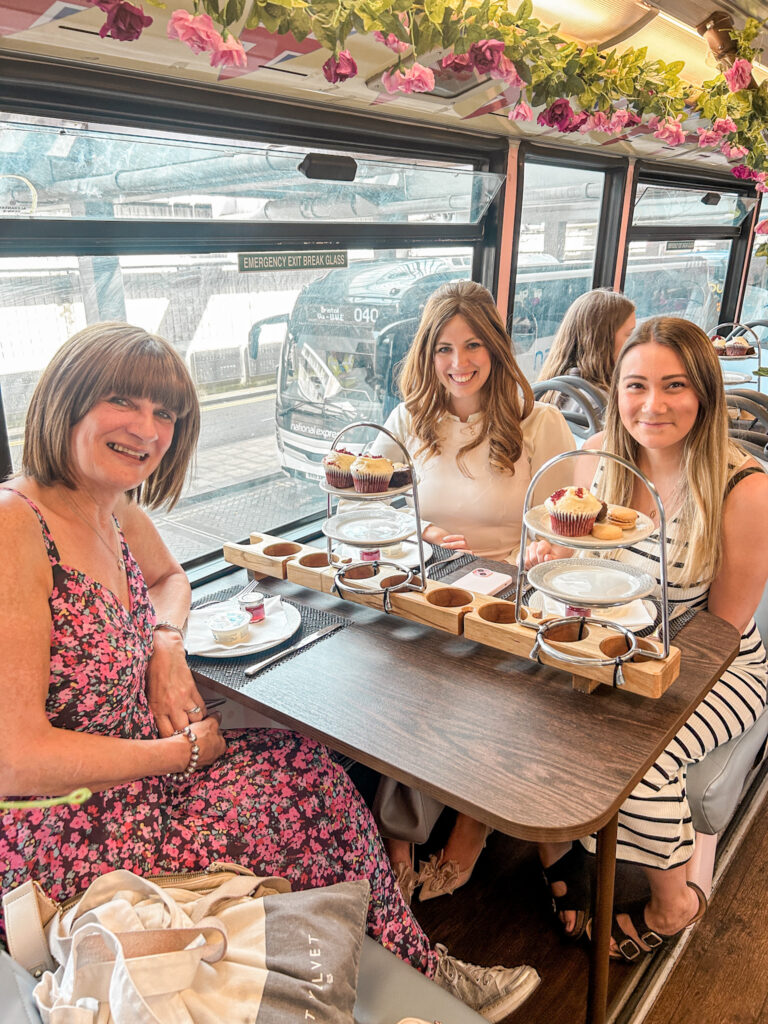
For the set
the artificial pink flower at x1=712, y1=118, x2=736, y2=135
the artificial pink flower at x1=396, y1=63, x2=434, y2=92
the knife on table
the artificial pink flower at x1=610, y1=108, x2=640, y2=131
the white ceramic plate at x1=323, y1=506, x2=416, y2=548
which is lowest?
the knife on table

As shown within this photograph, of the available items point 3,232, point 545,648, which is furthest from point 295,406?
point 545,648

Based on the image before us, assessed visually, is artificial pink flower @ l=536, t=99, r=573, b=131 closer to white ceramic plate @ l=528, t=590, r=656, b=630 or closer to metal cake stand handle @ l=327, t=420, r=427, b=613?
metal cake stand handle @ l=327, t=420, r=427, b=613

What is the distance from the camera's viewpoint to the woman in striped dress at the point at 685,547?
66.9 inches

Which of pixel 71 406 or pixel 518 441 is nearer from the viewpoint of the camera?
pixel 71 406

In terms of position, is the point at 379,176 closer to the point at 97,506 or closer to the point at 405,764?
the point at 97,506

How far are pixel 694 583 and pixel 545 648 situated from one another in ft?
1.78

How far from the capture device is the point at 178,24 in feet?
4.58

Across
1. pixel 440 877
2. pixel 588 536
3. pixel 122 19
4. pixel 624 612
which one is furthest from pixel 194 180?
pixel 440 877

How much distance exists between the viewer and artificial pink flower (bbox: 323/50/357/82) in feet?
5.34

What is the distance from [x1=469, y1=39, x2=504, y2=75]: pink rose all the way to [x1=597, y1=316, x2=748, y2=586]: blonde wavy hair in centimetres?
80

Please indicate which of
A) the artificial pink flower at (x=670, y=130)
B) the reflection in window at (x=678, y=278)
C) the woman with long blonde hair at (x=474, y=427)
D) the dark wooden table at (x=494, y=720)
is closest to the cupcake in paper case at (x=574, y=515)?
the dark wooden table at (x=494, y=720)

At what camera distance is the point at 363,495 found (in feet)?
5.45

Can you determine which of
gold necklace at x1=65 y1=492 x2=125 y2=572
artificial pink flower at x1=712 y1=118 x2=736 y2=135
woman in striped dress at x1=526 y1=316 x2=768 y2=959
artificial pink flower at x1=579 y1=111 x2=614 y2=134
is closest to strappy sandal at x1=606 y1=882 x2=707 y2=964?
woman in striped dress at x1=526 y1=316 x2=768 y2=959

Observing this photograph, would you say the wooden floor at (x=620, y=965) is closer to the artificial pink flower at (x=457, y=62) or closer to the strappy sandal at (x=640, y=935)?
the strappy sandal at (x=640, y=935)
